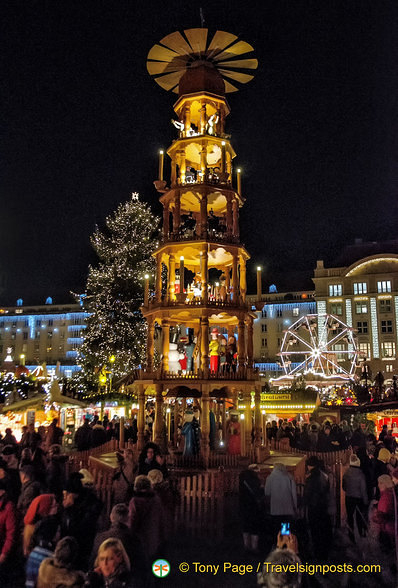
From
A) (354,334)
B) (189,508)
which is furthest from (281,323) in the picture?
(189,508)

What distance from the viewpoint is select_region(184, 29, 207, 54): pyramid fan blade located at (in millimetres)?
17625

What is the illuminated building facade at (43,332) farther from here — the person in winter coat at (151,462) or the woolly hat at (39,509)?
the woolly hat at (39,509)

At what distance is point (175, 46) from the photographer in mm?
18375

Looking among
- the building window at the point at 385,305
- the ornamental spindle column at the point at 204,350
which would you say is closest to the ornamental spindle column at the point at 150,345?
the ornamental spindle column at the point at 204,350

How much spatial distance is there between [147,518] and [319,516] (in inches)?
149

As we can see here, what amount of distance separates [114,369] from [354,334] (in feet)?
60.0

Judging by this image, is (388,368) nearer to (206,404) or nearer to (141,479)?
(206,404)

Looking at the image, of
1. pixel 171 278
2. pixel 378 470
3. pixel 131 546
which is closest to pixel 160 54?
pixel 171 278

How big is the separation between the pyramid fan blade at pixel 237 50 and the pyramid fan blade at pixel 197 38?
2.74 ft

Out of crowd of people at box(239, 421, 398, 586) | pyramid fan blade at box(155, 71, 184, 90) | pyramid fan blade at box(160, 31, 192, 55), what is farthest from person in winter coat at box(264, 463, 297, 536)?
pyramid fan blade at box(155, 71, 184, 90)

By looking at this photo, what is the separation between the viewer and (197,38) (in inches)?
707

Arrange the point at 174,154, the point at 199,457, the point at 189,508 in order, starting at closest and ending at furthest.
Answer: the point at 189,508, the point at 199,457, the point at 174,154

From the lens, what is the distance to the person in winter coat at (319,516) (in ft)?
28.1

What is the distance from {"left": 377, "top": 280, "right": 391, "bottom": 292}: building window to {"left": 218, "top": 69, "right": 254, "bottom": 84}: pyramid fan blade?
51.9m
